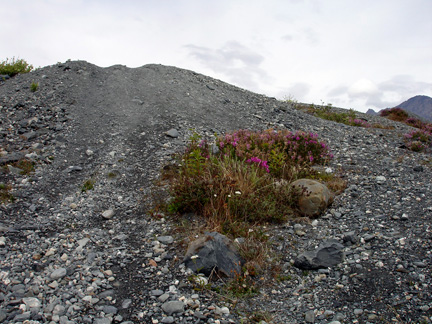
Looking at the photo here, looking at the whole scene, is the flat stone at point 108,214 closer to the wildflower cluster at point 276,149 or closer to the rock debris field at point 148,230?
the rock debris field at point 148,230

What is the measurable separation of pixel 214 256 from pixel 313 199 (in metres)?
2.73

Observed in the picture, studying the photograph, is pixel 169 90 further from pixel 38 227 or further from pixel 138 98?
pixel 38 227

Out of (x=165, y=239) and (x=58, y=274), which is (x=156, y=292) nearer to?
(x=165, y=239)

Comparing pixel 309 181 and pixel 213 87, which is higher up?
pixel 213 87

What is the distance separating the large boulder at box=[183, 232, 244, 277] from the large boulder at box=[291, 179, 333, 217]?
83.6 inches

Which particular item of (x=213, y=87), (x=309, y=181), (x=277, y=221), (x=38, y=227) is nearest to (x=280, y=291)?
(x=277, y=221)

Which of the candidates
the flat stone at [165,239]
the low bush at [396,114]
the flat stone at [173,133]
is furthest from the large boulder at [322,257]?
the low bush at [396,114]

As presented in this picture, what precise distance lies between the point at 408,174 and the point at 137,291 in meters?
7.16

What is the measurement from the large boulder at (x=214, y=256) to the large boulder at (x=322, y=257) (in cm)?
101

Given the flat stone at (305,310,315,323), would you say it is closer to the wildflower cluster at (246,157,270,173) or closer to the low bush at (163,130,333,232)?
the low bush at (163,130,333,232)

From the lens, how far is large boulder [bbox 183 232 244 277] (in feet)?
17.4

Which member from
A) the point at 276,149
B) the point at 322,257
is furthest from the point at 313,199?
the point at 276,149

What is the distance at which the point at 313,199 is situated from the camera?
276 inches

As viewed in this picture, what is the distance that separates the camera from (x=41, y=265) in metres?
5.35
